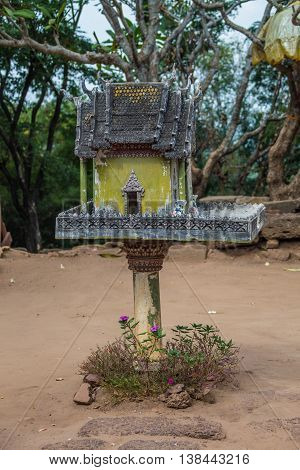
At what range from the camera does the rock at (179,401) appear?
23.8ft

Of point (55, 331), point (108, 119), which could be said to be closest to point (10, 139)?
point (55, 331)

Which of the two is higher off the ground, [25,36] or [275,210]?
[25,36]

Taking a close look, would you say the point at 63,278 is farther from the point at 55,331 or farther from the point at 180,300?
the point at 55,331

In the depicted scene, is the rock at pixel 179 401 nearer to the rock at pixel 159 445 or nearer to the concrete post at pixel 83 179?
the rock at pixel 159 445

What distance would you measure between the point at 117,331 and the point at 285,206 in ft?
26.1

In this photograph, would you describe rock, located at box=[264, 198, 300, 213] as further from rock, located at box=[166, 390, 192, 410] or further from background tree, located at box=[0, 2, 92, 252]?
rock, located at box=[166, 390, 192, 410]

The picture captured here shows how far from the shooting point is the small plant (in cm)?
757

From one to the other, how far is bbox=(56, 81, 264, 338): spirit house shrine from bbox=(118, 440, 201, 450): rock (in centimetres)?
202

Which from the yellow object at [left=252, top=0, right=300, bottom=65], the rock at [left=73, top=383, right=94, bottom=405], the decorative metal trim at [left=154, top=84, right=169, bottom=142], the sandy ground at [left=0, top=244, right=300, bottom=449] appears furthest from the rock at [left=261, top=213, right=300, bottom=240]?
the rock at [left=73, top=383, right=94, bottom=405]

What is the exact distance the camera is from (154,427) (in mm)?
6699

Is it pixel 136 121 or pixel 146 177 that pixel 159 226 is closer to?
pixel 146 177

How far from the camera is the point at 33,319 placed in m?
12.1

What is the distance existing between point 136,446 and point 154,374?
1651 millimetres

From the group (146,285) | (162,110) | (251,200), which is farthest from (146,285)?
(251,200)
